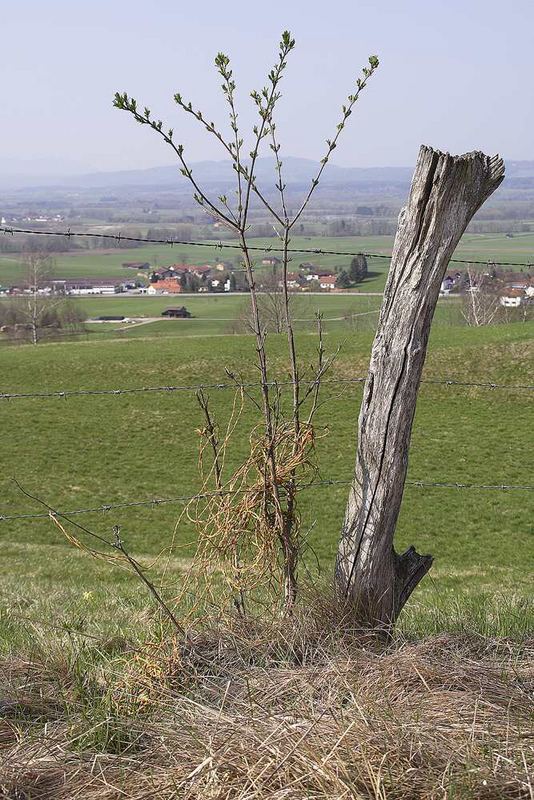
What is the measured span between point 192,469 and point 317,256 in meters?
50.9

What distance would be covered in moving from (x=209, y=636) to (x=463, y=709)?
1.22m

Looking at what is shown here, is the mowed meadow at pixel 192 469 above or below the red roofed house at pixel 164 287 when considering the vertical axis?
above

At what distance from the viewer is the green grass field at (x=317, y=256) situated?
2677 inches

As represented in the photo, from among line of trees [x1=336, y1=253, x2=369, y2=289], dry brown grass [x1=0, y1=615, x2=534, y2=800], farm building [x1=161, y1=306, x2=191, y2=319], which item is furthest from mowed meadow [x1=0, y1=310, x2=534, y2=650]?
farm building [x1=161, y1=306, x2=191, y2=319]

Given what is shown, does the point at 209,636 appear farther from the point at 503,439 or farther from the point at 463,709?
the point at 503,439

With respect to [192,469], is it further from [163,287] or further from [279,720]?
[163,287]

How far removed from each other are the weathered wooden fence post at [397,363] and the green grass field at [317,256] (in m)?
47.8

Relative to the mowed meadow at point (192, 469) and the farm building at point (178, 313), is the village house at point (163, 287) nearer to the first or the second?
the farm building at point (178, 313)

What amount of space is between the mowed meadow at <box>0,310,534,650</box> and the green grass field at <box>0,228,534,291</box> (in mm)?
28334

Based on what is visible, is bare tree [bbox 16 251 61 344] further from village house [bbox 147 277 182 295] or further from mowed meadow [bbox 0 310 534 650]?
village house [bbox 147 277 182 295]

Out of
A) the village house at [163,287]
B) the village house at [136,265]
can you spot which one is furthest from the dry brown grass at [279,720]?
the village house at [136,265]

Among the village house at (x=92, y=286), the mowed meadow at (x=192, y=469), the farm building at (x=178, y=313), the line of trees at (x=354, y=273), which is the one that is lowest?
the farm building at (x=178, y=313)

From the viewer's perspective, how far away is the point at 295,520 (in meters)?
3.81

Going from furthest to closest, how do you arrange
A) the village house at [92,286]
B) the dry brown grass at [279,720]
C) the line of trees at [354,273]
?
1. the village house at [92,286]
2. the line of trees at [354,273]
3. the dry brown grass at [279,720]
